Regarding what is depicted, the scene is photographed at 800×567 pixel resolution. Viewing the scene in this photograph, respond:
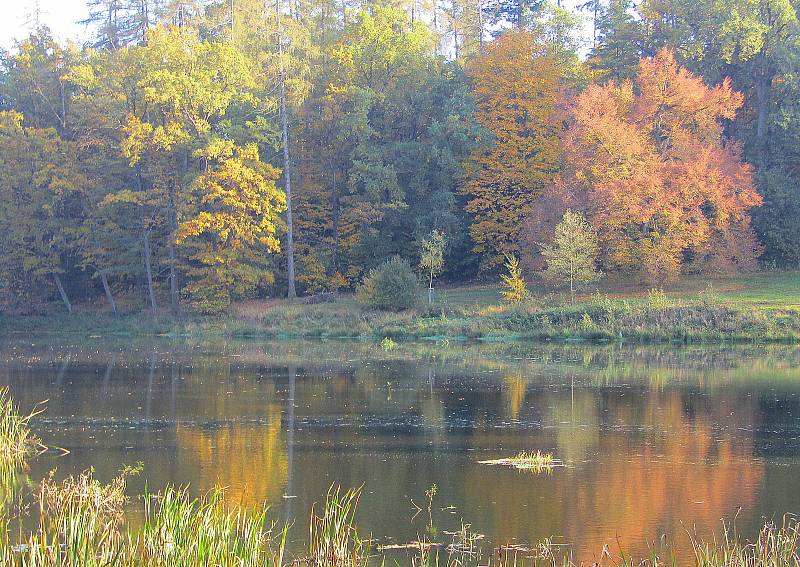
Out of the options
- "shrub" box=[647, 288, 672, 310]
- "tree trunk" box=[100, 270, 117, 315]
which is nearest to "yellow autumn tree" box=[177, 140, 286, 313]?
"tree trunk" box=[100, 270, 117, 315]

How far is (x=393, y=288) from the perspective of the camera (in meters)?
43.7

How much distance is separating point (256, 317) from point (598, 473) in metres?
31.6

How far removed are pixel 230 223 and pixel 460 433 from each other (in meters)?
29.4

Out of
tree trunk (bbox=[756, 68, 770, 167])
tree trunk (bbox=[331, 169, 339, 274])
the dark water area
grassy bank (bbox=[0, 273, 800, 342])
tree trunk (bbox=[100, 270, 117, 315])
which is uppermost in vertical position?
tree trunk (bbox=[756, 68, 770, 167])

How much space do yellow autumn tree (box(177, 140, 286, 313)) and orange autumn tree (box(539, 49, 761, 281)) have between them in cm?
1319

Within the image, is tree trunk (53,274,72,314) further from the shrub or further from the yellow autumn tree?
the shrub

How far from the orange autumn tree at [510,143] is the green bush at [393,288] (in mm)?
7680

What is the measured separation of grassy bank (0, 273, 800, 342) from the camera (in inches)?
1507

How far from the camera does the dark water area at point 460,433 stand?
525 inches

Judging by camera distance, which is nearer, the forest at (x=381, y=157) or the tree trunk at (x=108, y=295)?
the forest at (x=381, y=157)

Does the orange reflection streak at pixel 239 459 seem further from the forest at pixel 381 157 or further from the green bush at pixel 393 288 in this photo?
the forest at pixel 381 157

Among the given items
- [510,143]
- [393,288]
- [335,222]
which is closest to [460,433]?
[393,288]

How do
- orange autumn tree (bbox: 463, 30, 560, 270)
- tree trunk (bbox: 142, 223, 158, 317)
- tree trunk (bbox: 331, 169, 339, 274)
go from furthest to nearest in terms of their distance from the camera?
tree trunk (bbox: 331, 169, 339, 274) → orange autumn tree (bbox: 463, 30, 560, 270) → tree trunk (bbox: 142, 223, 158, 317)

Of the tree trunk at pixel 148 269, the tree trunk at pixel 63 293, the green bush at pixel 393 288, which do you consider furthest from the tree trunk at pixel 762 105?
the tree trunk at pixel 63 293
